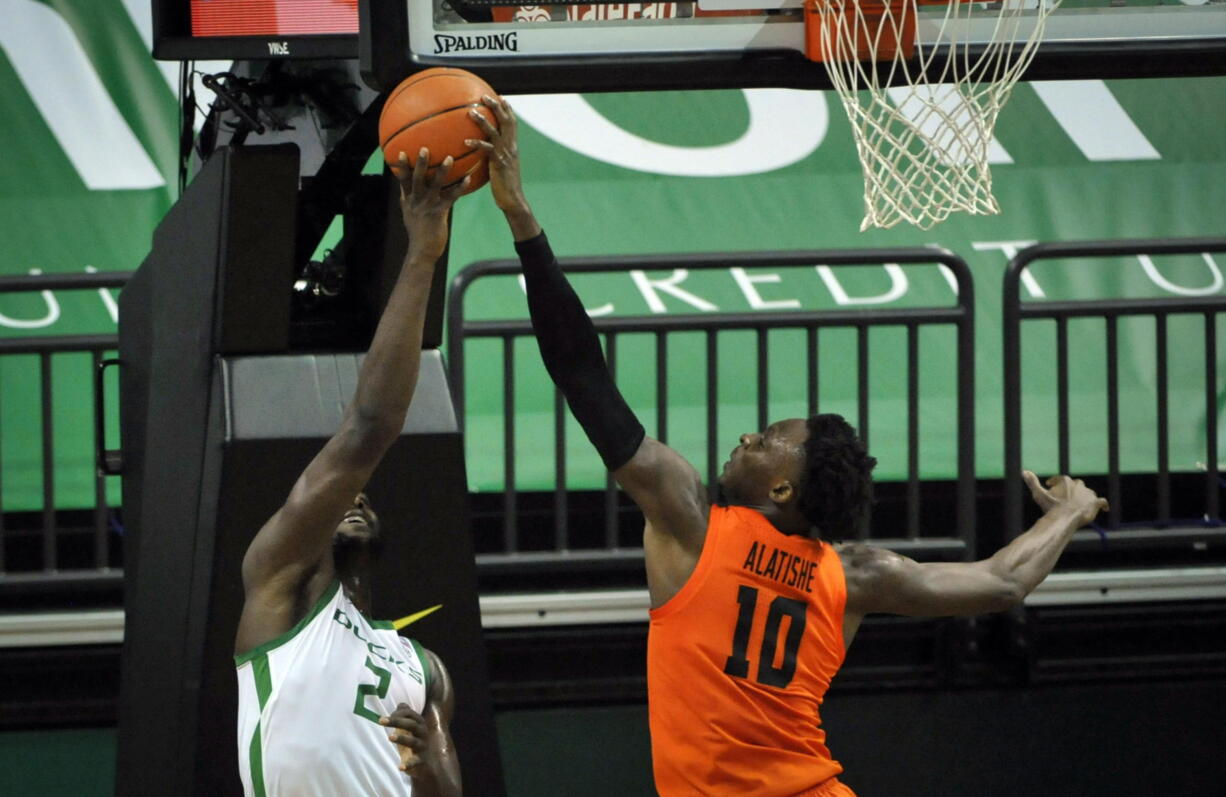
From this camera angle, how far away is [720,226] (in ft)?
24.5

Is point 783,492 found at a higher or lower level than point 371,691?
higher

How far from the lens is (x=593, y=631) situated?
558 centimetres

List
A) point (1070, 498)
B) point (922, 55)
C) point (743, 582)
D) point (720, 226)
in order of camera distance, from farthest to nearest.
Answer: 1. point (720, 226)
2. point (1070, 498)
3. point (922, 55)
4. point (743, 582)

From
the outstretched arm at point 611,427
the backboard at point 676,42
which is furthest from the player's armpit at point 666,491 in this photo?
the backboard at point 676,42

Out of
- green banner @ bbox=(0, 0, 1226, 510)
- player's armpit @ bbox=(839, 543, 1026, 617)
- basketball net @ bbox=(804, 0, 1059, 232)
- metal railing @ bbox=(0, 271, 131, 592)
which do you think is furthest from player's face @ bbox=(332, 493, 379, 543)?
green banner @ bbox=(0, 0, 1226, 510)

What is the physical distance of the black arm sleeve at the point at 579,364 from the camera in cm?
324

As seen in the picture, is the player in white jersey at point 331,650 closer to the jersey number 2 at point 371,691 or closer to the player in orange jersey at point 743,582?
the jersey number 2 at point 371,691

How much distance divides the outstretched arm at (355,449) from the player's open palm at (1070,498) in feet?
5.70

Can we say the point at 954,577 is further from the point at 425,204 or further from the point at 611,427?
the point at 425,204

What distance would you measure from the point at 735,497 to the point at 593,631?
2131 mm

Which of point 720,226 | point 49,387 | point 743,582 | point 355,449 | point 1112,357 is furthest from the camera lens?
point 720,226

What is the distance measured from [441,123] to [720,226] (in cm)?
468

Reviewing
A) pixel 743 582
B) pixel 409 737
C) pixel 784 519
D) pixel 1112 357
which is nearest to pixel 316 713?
pixel 409 737

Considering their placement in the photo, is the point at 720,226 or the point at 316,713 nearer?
the point at 316,713
